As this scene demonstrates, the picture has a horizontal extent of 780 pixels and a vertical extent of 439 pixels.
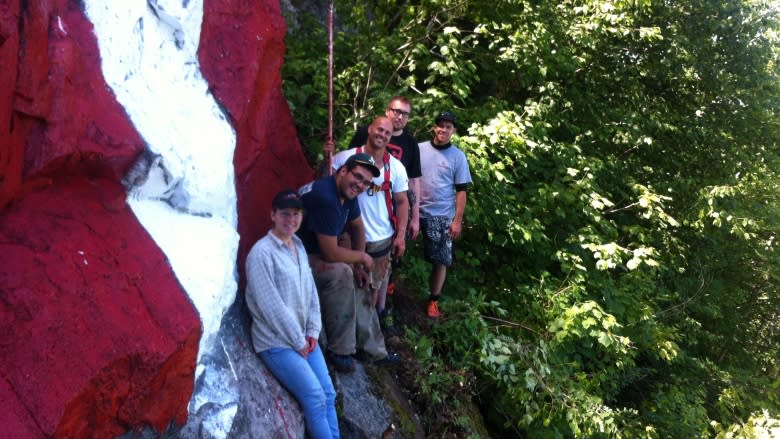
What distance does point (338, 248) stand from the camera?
12.8ft

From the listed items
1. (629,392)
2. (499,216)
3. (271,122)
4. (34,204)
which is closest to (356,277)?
(271,122)

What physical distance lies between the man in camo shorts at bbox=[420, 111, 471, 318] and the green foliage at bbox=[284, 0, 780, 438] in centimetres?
62

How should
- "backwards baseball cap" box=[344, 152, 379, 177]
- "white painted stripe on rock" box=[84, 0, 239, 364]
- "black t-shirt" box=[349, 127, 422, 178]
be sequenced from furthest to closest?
"black t-shirt" box=[349, 127, 422, 178], "backwards baseball cap" box=[344, 152, 379, 177], "white painted stripe on rock" box=[84, 0, 239, 364]

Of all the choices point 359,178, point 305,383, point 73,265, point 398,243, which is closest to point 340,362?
point 305,383

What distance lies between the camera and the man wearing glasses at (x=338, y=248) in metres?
3.83

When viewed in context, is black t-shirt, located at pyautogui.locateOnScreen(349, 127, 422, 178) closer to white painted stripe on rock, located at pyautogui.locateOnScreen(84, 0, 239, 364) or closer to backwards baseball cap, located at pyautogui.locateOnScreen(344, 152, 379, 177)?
backwards baseball cap, located at pyautogui.locateOnScreen(344, 152, 379, 177)

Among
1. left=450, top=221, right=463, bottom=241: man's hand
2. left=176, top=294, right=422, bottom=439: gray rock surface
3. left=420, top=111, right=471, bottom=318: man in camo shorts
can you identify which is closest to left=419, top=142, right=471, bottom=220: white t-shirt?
left=420, top=111, right=471, bottom=318: man in camo shorts

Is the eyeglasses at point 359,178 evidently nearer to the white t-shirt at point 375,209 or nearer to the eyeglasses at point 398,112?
the white t-shirt at point 375,209

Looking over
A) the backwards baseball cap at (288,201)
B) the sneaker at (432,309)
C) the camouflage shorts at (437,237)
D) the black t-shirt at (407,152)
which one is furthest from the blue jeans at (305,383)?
the sneaker at (432,309)

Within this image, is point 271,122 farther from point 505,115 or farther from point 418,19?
point 418,19

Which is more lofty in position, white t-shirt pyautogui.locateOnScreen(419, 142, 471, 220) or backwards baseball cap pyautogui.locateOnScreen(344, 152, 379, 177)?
backwards baseball cap pyautogui.locateOnScreen(344, 152, 379, 177)

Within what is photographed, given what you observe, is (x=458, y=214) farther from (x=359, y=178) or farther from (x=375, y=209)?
(x=359, y=178)

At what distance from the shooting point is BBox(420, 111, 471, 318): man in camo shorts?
5328 mm

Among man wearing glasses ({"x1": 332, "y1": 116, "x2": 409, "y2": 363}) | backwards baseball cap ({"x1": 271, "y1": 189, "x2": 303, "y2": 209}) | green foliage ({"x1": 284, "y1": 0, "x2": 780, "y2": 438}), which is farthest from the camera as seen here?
green foliage ({"x1": 284, "y1": 0, "x2": 780, "y2": 438})
